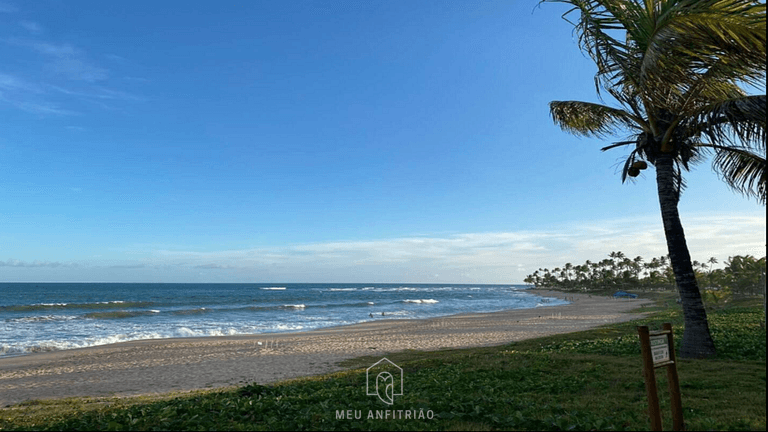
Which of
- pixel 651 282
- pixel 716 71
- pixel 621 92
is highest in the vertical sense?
pixel 621 92

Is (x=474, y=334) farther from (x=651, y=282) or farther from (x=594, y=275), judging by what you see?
(x=594, y=275)

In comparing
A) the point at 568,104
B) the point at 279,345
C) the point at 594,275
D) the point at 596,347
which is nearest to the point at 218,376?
the point at 279,345

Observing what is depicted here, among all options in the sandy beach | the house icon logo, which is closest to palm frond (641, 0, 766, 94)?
the house icon logo

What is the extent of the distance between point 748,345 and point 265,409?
11.8 meters

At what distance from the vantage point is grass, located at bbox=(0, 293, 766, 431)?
5.88 m

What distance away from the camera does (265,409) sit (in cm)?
696

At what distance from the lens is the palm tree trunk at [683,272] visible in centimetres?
1028

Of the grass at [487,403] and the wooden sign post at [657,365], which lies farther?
the grass at [487,403]

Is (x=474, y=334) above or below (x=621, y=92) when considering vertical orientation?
below

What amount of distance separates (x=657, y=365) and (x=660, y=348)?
22 centimetres

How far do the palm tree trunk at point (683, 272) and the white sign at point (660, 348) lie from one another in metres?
5.92
